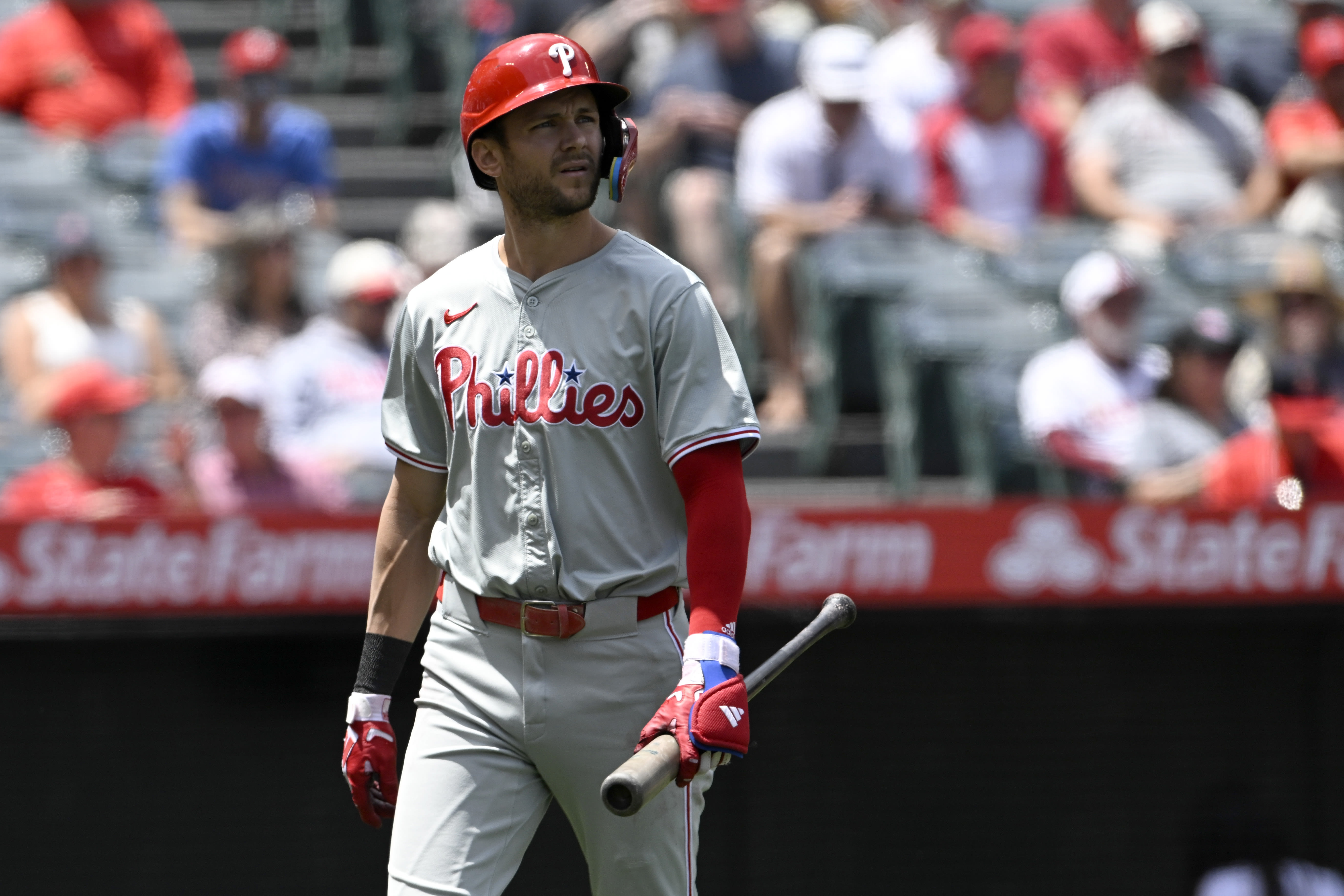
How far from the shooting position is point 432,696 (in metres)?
2.63

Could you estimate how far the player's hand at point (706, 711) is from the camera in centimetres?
232

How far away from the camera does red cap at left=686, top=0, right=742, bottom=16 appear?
21.2ft

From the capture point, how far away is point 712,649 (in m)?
2.42

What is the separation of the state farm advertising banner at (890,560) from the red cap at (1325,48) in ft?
9.70

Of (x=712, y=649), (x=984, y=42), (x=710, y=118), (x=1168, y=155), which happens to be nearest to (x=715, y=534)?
(x=712, y=649)

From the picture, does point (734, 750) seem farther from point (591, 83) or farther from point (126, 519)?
point (126, 519)

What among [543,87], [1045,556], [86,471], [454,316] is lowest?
[1045,556]

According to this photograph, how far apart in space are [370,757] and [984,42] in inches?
179

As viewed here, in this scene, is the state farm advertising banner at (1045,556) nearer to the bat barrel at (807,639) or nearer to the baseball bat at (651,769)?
the bat barrel at (807,639)

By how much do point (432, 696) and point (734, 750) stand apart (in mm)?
550

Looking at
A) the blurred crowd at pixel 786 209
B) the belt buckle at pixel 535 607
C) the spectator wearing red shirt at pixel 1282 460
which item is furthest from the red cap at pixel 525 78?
the spectator wearing red shirt at pixel 1282 460

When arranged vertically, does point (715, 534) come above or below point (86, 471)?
above

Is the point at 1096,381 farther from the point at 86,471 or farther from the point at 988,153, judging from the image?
the point at 86,471

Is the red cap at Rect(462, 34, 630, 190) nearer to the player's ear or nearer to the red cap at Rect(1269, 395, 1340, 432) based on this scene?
the player's ear
